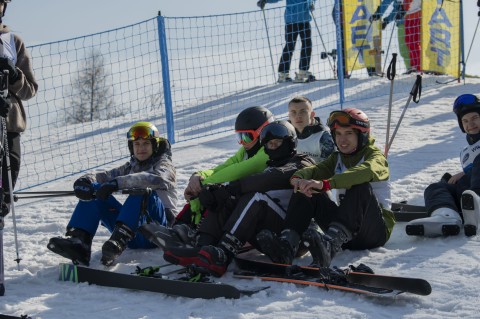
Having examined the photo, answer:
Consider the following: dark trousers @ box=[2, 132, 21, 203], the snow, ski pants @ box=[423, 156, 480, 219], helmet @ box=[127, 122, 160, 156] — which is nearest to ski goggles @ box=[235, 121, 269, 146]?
helmet @ box=[127, 122, 160, 156]

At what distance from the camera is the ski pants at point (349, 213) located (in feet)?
16.4

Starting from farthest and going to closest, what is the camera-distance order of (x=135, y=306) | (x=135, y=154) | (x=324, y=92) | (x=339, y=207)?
(x=324, y=92) < (x=135, y=154) < (x=339, y=207) < (x=135, y=306)

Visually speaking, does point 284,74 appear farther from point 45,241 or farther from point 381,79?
point 45,241

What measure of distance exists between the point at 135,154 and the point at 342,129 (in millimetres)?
1503

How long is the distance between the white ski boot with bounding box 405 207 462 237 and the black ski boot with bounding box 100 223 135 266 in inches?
72.8

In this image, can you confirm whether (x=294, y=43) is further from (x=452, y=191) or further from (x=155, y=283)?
(x=155, y=283)

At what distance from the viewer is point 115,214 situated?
5.77m

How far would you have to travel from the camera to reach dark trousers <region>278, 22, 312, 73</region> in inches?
506

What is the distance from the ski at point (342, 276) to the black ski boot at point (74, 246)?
108cm

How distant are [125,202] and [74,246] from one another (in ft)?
1.45

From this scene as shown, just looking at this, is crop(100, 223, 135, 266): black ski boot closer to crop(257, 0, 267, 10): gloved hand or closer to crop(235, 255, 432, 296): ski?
crop(235, 255, 432, 296): ski

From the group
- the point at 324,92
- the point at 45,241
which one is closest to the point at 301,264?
the point at 45,241

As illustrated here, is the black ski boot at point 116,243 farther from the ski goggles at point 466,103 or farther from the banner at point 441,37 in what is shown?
the banner at point 441,37

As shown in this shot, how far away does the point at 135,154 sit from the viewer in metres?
5.89
